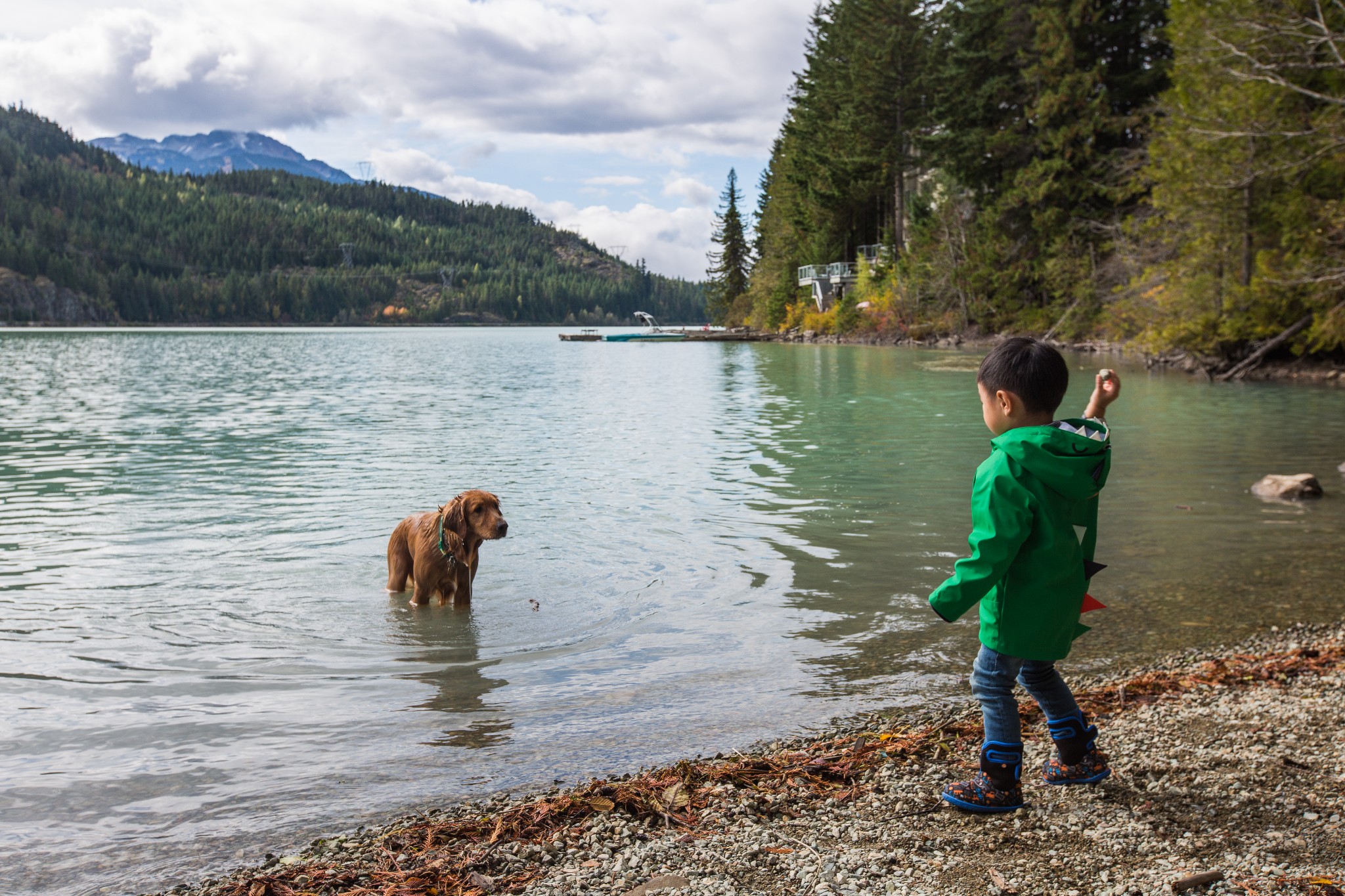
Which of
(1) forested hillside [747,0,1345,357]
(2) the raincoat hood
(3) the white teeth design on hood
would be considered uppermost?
(1) forested hillside [747,0,1345,357]

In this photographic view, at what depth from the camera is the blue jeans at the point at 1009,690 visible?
404cm

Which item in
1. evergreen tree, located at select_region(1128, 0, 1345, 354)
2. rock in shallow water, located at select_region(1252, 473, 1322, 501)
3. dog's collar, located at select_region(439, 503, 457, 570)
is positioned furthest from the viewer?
evergreen tree, located at select_region(1128, 0, 1345, 354)

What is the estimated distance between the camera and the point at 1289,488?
1287 centimetres

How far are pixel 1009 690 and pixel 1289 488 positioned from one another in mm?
11124

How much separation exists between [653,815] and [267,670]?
3966mm

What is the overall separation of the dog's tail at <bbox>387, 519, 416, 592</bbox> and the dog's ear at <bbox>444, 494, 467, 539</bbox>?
0.88 m

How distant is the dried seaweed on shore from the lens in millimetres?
3684

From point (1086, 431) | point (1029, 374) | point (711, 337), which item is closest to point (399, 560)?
point (1029, 374)

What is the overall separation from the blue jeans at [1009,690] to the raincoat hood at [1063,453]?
2.53 ft

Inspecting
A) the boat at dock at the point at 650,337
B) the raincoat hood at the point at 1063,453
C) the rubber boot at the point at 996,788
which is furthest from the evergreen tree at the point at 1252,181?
the boat at dock at the point at 650,337

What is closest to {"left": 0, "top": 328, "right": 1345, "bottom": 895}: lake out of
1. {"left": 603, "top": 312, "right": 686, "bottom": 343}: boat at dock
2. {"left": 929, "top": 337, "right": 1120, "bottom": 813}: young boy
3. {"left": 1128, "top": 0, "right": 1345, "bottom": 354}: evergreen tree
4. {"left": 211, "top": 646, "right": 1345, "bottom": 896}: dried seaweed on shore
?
{"left": 211, "top": 646, "right": 1345, "bottom": 896}: dried seaweed on shore

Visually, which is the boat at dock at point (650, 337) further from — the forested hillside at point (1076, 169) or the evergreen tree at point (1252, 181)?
the evergreen tree at point (1252, 181)

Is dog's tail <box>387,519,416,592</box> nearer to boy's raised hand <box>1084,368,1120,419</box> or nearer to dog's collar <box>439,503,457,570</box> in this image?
dog's collar <box>439,503,457,570</box>

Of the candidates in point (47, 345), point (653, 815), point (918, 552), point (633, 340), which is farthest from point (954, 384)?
point (47, 345)
